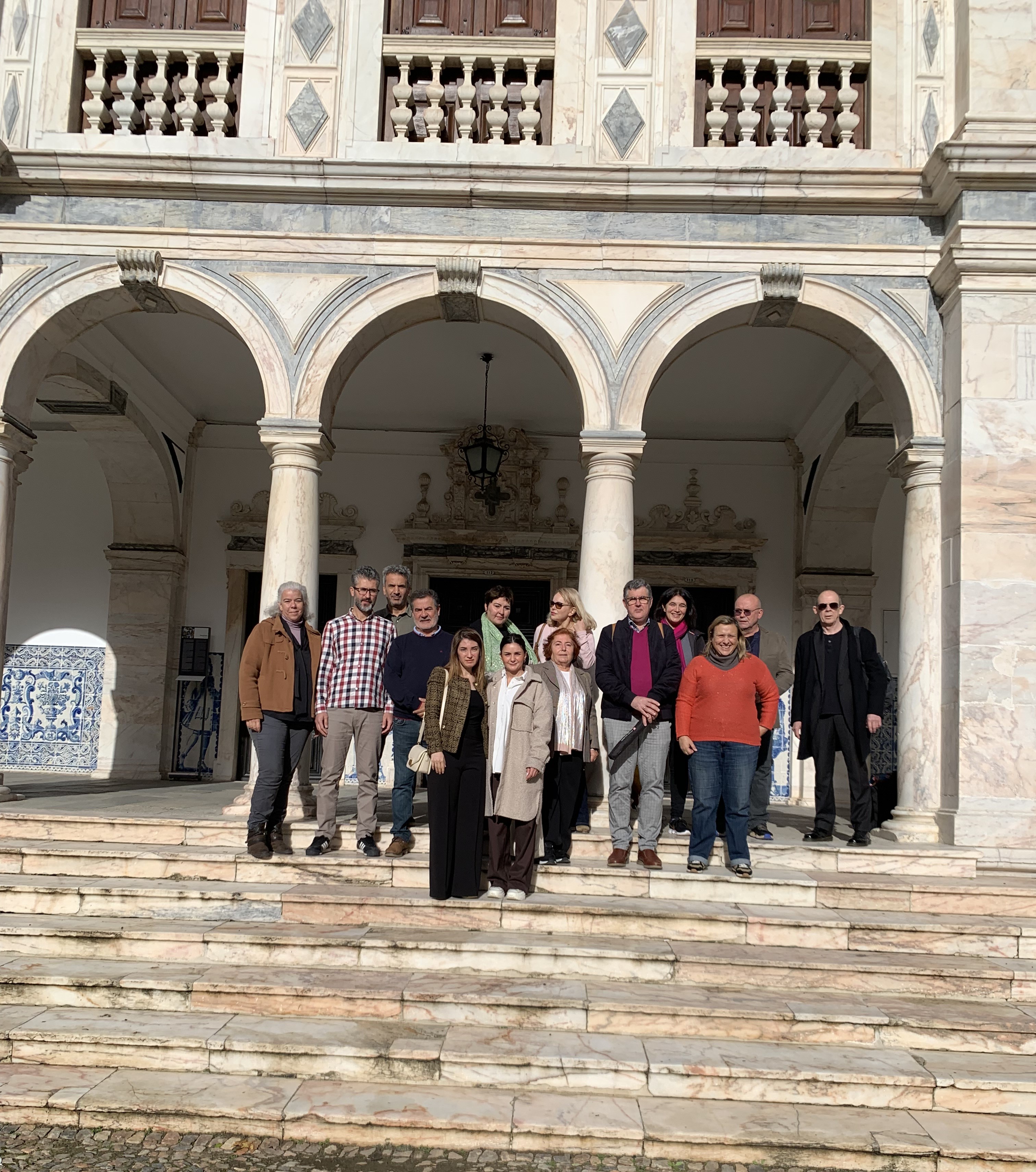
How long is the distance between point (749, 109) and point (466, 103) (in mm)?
1900

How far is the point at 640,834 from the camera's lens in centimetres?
597

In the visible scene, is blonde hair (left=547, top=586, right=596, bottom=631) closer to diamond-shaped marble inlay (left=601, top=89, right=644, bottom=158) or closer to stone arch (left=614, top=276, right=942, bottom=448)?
stone arch (left=614, top=276, right=942, bottom=448)

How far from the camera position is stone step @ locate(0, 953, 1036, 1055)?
172 inches

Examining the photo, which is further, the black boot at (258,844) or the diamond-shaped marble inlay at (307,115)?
the diamond-shaped marble inlay at (307,115)

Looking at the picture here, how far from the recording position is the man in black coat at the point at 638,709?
5.96 meters

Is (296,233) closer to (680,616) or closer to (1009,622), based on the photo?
(680,616)

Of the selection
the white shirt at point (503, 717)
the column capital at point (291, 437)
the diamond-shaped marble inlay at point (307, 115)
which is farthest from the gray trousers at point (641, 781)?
the diamond-shaped marble inlay at point (307, 115)

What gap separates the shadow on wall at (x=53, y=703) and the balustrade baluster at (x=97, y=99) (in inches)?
205

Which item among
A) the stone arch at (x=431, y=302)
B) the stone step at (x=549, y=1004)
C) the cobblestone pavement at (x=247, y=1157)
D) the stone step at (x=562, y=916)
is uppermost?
the stone arch at (x=431, y=302)

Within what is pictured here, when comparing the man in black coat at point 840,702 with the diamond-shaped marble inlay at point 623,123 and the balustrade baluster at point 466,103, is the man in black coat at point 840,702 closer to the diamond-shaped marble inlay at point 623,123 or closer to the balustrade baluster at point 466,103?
the diamond-shaped marble inlay at point 623,123

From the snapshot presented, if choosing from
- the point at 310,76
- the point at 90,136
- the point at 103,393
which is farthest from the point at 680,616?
the point at 103,393

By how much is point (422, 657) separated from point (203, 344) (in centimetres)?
476

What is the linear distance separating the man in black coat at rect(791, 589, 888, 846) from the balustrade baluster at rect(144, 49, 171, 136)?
5400 mm

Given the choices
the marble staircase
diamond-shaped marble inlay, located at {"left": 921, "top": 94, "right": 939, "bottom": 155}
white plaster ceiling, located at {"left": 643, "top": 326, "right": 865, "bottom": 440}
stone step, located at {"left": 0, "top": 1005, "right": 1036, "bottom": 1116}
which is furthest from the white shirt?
diamond-shaped marble inlay, located at {"left": 921, "top": 94, "right": 939, "bottom": 155}
